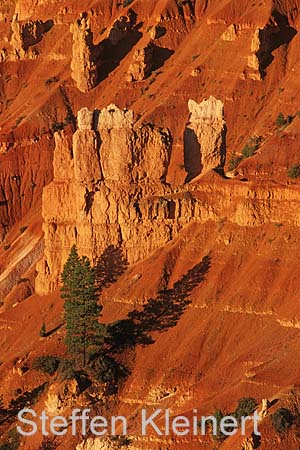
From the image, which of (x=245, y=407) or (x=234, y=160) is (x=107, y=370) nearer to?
(x=245, y=407)

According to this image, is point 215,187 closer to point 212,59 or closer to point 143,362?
point 143,362

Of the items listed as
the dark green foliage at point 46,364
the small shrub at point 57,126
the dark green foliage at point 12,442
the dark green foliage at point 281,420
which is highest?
the small shrub at point 57,126

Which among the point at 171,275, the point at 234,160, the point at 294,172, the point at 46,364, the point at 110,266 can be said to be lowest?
the point at 46,364

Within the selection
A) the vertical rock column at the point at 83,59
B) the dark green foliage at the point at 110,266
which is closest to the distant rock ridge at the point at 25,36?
the vertical rock column at the point at 83,59

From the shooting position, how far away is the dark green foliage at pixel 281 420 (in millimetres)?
64688

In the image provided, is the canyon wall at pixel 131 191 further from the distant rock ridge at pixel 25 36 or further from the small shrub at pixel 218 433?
the distant rock ridge at pixel 25 36

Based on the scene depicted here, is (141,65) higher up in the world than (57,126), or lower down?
higher up

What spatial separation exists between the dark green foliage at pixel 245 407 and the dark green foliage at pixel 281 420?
2.31m

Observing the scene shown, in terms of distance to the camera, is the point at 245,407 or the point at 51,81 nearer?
the point at 245,407

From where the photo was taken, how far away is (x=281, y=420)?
212 ft

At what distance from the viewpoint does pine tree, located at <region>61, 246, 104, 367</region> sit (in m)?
76.3

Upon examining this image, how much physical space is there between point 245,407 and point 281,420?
131 inches

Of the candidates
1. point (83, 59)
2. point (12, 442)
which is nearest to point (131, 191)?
point (12, 442)

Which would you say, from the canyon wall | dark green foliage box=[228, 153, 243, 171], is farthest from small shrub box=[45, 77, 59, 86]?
the canyon wall
